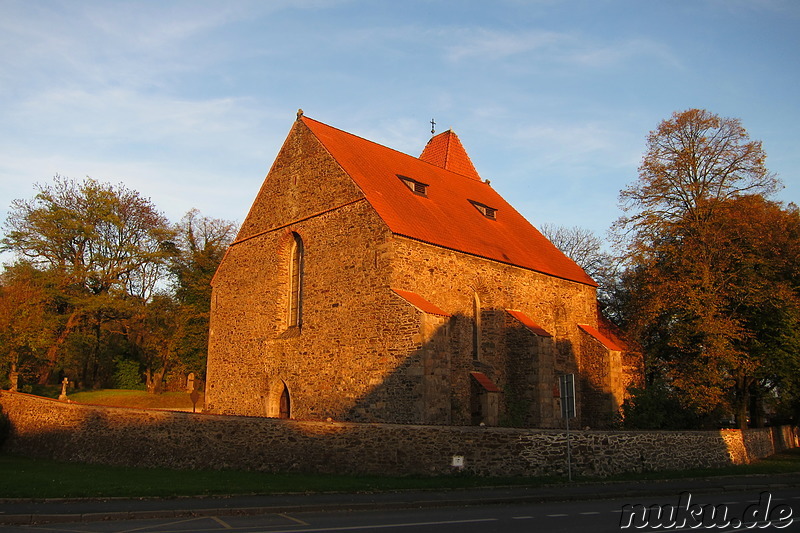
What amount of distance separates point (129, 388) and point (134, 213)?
1206cm

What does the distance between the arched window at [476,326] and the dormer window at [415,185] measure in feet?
17.0

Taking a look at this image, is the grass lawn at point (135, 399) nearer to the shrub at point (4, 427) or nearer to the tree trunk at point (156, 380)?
the tree trunk at point (156, 380)

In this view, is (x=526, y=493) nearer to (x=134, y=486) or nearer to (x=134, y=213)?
(x=134, y=486)

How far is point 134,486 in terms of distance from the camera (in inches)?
492

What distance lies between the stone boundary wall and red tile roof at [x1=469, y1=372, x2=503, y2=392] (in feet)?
18.5

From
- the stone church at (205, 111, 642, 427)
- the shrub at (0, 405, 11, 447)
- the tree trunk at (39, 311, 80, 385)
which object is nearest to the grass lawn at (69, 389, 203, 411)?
the tree trunk at (39, 311, 80, 385)

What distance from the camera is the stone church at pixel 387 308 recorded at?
19906 mm

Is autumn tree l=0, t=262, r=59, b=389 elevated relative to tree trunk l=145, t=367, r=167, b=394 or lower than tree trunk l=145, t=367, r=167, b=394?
elevated

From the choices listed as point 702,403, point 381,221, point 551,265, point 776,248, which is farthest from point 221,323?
point 776,248

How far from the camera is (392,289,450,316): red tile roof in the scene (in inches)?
757

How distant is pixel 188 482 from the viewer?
13.3m

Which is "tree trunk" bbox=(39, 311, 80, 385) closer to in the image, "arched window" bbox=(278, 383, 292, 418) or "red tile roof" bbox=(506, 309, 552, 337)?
"arched window" bbox=(278, 383, 292, 418)

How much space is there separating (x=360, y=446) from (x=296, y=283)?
1064 cm

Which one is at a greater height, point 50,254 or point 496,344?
point 50,254
